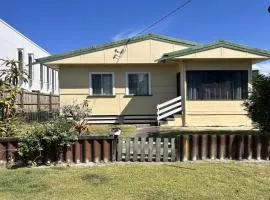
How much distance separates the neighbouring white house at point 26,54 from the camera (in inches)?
1083

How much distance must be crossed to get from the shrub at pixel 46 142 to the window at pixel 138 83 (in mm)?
11153

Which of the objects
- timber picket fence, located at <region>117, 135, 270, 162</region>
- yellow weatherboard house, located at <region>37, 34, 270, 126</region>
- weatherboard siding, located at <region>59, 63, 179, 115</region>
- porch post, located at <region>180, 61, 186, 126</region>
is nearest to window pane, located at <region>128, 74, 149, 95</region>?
yellow weatherboard house, located at <region>37, 34, 270, 126</region>

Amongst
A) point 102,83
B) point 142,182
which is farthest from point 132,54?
point 142,182

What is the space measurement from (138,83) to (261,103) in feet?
35.3

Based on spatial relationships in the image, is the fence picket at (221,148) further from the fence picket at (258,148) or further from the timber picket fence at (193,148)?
the fence picket at (258,148)

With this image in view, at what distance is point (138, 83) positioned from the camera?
20.5 meters

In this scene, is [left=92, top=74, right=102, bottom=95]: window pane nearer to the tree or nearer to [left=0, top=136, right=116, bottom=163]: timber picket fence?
the tree

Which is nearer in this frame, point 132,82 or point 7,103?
point 7,103

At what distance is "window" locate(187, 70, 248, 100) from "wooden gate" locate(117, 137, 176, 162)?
31.6ft

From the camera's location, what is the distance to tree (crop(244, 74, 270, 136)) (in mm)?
10008

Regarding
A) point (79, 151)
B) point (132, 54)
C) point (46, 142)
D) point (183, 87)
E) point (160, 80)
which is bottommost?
point (79, 151)

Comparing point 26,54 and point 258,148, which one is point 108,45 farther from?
point 26,54

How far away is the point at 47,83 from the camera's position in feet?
137

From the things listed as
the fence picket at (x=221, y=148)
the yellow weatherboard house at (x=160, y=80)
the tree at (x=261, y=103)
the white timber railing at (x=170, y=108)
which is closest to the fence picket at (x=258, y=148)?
the tree at (x=261, y=103)
